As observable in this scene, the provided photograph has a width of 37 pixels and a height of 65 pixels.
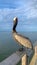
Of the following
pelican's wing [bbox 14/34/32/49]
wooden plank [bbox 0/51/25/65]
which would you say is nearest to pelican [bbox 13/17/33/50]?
pelican's wing [bbox 14/34/32/49]

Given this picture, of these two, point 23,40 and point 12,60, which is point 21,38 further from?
point 12,60

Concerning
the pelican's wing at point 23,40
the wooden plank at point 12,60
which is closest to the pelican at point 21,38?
the pelican's wing at point 23,40

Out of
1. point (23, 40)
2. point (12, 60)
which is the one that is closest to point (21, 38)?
point (23, 40)

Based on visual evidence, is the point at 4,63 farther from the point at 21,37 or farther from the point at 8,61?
the point at 21,37

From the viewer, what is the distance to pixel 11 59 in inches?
193

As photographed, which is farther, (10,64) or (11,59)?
(11,59)

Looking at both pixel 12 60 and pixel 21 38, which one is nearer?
pixel 21 38

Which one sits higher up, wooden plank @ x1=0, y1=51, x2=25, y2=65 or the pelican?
the pelican

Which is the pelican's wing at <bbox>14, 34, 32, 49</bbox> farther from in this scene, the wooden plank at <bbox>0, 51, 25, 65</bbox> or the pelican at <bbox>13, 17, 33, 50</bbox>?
the wooden plank at <bbox>0, 51, 25, 65</bbox>

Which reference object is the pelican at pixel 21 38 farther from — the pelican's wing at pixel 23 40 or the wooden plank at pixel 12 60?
the wooden plank at pixel 12 60

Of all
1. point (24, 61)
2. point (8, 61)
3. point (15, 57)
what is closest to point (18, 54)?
point (15, 57)

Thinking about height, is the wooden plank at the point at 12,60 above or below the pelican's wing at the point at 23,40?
below

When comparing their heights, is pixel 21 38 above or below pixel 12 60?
above

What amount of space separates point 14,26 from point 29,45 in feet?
1.47
